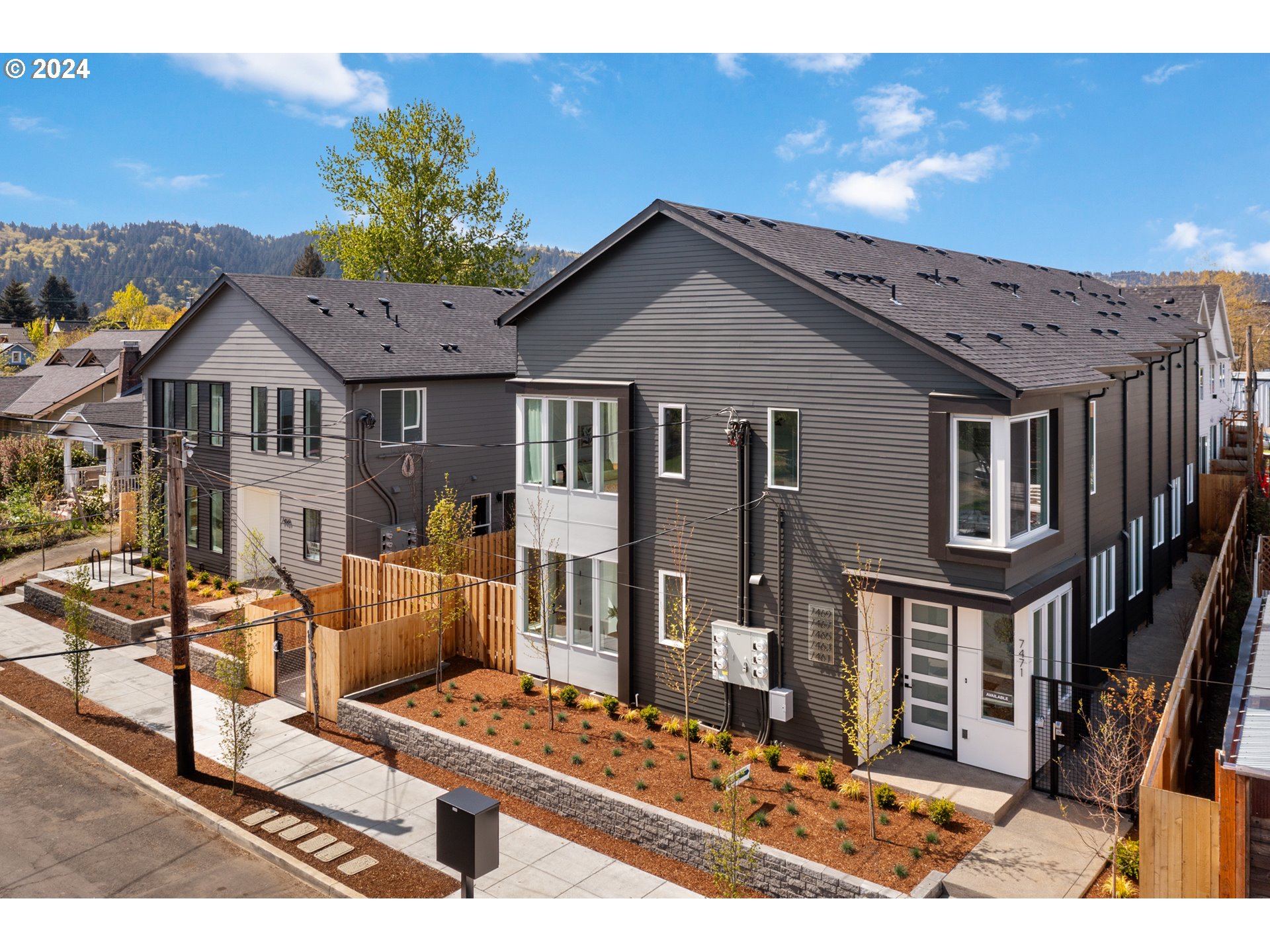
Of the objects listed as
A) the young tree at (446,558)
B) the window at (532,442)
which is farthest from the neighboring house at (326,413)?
the window at (532,442)

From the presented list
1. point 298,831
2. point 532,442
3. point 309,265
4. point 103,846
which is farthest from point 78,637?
point 309,265

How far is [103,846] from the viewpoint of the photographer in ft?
39.3

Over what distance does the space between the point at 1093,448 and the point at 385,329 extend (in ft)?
59.3

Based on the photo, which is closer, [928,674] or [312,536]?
[928,674]

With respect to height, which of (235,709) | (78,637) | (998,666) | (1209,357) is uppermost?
(1209,357)

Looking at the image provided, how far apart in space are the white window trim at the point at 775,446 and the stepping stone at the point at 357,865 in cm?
762

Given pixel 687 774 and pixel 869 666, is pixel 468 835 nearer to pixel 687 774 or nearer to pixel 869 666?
pixel 687 774

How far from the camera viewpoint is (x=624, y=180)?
167 ft

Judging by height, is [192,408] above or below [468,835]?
above

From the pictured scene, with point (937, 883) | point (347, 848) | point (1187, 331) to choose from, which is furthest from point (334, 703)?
point (1187, 331)

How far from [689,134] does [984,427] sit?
27.9 metres

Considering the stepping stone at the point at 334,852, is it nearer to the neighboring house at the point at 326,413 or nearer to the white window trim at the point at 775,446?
the white window trim at the point at 775,446

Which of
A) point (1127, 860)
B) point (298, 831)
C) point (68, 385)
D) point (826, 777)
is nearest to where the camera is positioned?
point (1127, 860)

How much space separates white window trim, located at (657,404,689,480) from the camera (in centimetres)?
1520
